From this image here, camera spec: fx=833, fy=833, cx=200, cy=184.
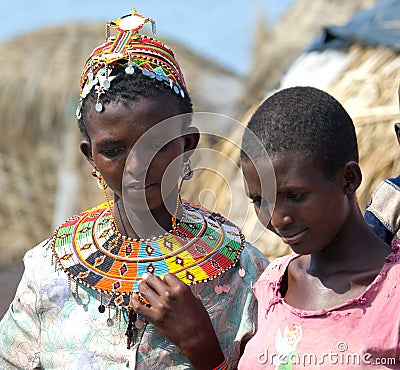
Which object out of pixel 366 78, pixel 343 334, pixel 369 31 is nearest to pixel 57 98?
pixel 369 31

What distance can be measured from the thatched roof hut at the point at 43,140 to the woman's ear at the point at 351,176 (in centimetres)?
683

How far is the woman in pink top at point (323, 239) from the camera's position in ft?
6.04

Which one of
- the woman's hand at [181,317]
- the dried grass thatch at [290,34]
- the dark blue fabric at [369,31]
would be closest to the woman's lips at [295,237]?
Answer: the woman's hand at [181,317]

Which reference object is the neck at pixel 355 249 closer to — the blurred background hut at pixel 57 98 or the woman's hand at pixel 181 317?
the woman's hand at pixel 181 317

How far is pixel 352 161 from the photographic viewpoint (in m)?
1.93

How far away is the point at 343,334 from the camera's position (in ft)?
6.08

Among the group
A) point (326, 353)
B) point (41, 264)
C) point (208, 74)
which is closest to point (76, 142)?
point (208, 74)

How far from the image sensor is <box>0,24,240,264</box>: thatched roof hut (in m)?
Result: 8.91

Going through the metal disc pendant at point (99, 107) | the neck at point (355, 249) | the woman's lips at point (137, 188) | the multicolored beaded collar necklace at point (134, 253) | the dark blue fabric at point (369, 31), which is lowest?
the dark blue fabric at point (369, 31)

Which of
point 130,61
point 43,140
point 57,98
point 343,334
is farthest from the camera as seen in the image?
point 43,140

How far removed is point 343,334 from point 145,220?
662mm

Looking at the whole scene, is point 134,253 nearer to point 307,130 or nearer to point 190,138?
point 190,138

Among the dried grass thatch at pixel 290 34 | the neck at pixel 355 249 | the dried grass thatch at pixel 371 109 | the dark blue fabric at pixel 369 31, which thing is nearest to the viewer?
the neck at pixel 355 249

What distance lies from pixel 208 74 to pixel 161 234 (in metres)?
7.40
